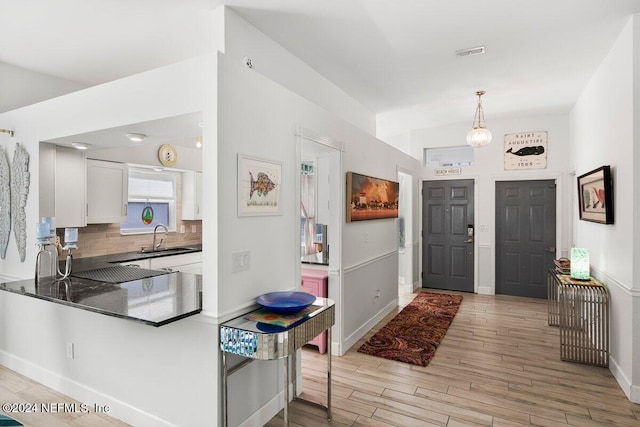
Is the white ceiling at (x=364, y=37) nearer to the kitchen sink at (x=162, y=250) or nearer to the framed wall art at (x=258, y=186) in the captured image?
the framed wall art at (x=258, y=186)

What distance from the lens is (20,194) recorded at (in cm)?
327

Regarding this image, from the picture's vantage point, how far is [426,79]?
4266mm

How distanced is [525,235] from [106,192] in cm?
614

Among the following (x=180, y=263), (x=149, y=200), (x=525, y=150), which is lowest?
(x=180, y=263)

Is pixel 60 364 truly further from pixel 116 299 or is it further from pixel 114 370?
pixel 116 299

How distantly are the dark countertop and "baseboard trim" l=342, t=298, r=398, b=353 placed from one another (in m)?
1.70

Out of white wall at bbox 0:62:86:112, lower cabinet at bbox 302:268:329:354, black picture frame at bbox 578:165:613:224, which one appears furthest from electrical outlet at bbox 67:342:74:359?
black picture frame at bbox 578:165:613:224

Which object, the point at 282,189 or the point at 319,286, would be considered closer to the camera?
the point at 282,189

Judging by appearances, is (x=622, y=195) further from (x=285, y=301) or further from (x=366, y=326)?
(x=285, y=301)

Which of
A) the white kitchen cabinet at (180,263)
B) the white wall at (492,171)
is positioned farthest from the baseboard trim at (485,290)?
the white kitchen cabinet at (180,263)

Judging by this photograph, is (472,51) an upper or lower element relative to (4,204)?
upper

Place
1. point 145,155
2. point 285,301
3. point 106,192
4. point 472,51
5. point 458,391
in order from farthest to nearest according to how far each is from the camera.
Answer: point 145,155, point 106,192, point 472,51, point 458,391, point 285,301

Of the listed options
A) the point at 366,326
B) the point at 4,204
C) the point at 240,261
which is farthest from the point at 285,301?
the point at 4,204

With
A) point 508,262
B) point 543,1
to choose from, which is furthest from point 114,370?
point 508,262
